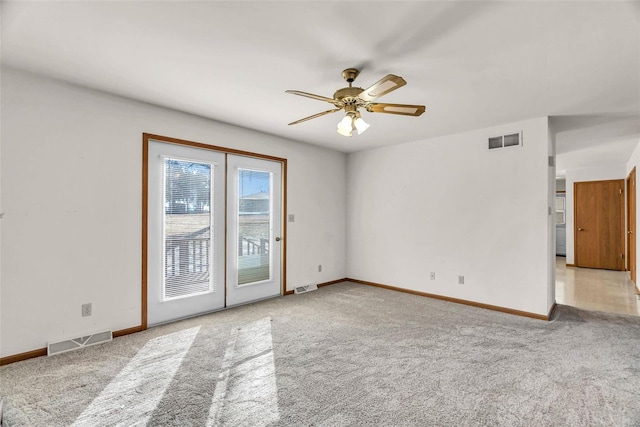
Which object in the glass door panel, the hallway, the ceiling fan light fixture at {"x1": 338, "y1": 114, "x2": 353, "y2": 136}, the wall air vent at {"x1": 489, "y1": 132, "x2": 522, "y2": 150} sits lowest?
the hallway

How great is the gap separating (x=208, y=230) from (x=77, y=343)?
1.66 meters

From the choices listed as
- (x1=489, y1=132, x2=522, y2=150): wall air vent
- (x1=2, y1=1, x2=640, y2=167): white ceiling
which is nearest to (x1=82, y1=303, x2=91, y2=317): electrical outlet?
(x1=2, y1=1, x2=640, y2=167): white ceiling

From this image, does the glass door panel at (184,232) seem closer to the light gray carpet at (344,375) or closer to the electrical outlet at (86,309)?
the light gray carpet at (344,375)

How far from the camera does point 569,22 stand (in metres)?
1.94

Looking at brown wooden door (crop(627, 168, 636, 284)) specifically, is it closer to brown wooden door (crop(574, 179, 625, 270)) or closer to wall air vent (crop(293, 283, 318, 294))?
brown wooden door (crop(574, 179, 625, 270))

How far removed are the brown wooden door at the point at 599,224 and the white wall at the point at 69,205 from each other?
8.48m

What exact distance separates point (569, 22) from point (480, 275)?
3.19m

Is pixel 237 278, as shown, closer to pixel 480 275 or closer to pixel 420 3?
pixel 480 275

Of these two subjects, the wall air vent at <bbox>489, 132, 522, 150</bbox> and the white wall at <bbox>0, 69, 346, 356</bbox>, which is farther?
the wall air vent at <bbox>489, 132, 522, 150</bbox>

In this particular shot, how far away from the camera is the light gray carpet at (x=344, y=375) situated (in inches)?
77.0

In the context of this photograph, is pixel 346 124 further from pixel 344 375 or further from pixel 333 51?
pixel 344 375

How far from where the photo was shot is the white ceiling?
6.12 ft

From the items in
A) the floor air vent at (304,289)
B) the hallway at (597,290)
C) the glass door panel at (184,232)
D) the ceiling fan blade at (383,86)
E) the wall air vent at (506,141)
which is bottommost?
the hallway at (597,290)

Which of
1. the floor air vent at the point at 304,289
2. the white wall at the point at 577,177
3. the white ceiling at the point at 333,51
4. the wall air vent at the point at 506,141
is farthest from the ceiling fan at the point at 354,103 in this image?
the white wall at the point at 577,177
